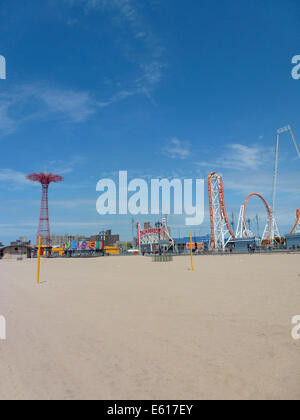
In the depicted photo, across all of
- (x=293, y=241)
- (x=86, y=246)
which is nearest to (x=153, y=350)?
(x=293, y=241)

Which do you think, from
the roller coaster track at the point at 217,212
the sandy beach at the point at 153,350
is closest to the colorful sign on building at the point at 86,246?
the roller coaster track at the point at 217,212

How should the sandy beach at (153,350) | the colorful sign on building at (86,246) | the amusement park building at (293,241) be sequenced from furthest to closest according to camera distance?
the colorful sign on building at (86,246) → the amusement park building at (293,241) → the sandy beach at (153,350)

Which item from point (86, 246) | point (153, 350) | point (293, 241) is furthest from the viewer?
point (86, 246)

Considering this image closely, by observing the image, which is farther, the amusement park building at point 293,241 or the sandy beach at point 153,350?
the amusement park building at point 293,241

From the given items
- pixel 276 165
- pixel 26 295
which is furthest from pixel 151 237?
pixel 26 295

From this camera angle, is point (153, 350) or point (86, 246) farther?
point (86, 246)

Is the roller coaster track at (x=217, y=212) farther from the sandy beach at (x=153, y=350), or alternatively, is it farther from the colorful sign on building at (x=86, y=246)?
the sandy beach at (x=153, y=350)

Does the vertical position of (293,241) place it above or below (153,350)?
above

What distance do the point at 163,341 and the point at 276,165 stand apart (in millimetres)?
77627

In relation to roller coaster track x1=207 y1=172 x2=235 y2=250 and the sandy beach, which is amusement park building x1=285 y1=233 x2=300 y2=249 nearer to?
roller coaster track x1=207 y1=172 x2=235 y2=250

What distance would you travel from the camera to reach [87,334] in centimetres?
667

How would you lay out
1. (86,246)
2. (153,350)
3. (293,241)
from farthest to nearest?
(86,246)
(293,241)
(153,350)

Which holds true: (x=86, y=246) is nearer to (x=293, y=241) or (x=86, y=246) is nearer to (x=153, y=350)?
(x=293, y=241)
